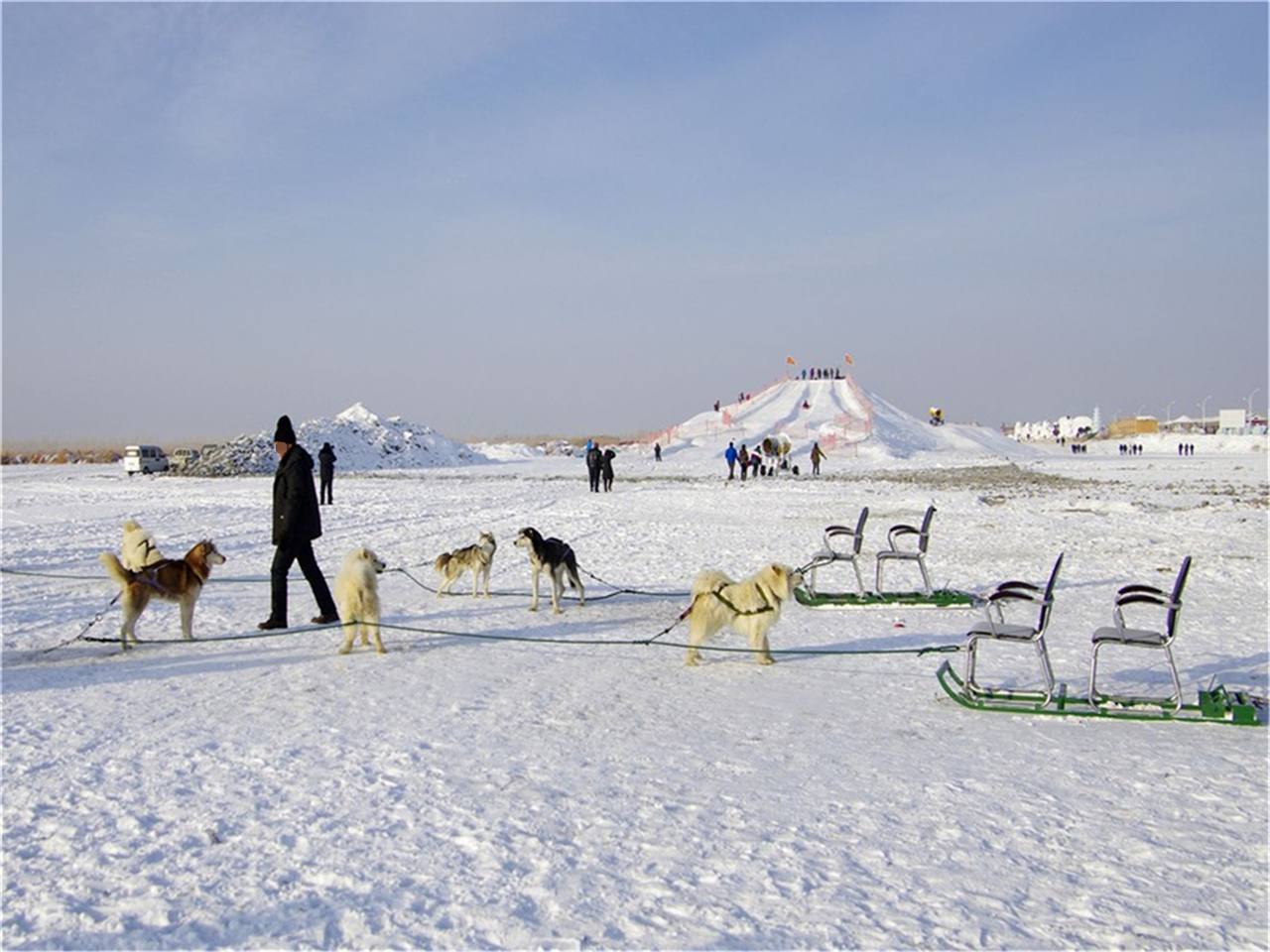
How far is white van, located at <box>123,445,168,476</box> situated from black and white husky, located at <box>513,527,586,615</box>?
39.1 metres

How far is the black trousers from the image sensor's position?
841 cm

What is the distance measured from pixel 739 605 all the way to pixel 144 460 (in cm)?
4336

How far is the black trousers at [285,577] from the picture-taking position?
8.41m

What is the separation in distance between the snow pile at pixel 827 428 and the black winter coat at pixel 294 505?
160 ft

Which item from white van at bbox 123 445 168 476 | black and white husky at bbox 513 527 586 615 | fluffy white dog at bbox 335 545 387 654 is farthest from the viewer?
white van at bbox 123 445 168 476

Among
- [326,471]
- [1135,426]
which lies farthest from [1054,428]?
[326,471]

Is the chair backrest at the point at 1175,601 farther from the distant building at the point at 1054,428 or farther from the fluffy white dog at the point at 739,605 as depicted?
the distant building at the point at 1054,428

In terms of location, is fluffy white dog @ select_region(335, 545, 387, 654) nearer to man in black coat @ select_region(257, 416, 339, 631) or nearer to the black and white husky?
man in black coat @ select_region(257, 416, 339, 631)

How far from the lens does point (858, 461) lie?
5212 cm

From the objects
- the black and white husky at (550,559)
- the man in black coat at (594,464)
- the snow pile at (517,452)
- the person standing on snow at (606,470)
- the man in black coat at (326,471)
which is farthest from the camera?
the snow pile at (517,452)


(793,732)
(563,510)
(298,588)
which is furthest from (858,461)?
(793,732)

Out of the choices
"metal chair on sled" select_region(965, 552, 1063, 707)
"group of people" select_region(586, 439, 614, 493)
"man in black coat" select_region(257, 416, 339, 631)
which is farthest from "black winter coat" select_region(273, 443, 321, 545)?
"group of people" select_region(586, 439, 614, 493)

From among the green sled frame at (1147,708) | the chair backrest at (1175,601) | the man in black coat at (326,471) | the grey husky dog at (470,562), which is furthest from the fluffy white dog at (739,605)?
the man in black coat at (326,471)

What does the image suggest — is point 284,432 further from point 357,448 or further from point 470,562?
point 357,448
